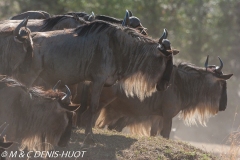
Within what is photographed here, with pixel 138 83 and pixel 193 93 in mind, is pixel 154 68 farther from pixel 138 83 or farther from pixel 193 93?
pixel 193 93

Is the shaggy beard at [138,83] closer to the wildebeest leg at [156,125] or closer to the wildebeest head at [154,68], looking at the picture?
the wildebeest head at [154,68]

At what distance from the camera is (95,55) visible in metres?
9.16

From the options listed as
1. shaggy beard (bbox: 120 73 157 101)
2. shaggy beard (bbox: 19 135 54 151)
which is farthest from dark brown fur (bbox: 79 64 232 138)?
shaggy beard (bbox: 19 135 54 151)

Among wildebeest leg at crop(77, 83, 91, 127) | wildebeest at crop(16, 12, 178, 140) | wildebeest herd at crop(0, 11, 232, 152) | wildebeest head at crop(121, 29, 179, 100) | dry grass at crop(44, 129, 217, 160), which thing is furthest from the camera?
wildebeest leg at crop(77, 83, 91, 127)

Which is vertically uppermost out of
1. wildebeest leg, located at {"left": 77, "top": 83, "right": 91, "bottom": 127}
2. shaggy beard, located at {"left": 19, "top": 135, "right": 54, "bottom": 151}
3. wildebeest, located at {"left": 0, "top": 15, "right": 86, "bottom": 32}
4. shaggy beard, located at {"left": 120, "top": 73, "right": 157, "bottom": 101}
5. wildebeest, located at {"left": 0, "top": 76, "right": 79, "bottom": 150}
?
wildebeest, located at {"left": 0, "top": 15, "right": 86, "bottom": 32}

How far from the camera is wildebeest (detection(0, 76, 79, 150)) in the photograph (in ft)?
23.8

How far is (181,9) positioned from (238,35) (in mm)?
3042

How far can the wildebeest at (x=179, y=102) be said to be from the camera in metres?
11.3

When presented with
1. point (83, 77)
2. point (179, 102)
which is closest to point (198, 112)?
point (179, 102)

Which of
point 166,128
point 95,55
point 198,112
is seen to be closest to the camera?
point 95,55

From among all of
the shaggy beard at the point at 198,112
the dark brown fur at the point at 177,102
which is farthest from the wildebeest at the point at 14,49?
the shaggy beard at the point at 198,112

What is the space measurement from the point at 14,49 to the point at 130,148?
6.75 ft

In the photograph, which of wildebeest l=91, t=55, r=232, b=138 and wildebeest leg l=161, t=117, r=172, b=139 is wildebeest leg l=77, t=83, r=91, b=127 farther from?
wildebeest leg l=161, t=117, r=172, b=139

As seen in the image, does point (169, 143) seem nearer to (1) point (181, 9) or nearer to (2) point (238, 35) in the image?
(1) point (181, 9)
